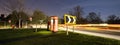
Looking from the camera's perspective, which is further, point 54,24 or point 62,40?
point 54,24

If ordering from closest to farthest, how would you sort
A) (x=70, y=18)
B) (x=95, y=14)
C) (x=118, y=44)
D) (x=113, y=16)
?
(x=118, y=44), (x=70, y=18), (x=113, y=16), (x=95, y=14)

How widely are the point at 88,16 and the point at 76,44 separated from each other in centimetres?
13280

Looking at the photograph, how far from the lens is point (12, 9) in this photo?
258 ft

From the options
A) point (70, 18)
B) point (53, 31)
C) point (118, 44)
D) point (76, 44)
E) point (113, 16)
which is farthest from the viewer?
point (113, 16)

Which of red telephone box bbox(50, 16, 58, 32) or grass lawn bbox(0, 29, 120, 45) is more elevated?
red telephone box bbox(50, 16, 58, 32)

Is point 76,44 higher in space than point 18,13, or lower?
lower

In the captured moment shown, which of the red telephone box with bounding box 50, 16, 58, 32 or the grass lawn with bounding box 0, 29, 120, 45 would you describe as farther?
the red telephone box with bounding box 50, 16, 58, 32

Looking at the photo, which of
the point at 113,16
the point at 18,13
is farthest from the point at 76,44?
the point at 113,16

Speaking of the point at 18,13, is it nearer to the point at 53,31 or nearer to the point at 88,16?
the point at 53,31

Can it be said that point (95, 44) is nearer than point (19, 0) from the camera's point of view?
Yes

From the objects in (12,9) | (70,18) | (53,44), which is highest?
(12,9)

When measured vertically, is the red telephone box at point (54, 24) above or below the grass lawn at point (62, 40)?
above

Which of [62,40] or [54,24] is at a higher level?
[54,24]

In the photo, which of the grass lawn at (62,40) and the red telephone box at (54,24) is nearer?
the grass lawn at (62,40)
